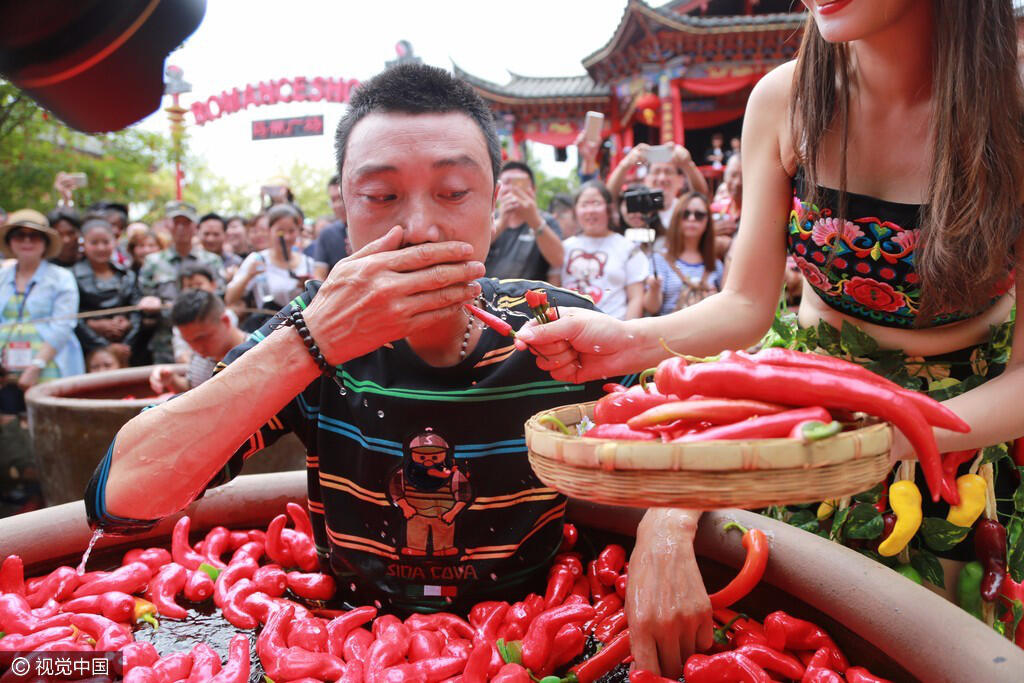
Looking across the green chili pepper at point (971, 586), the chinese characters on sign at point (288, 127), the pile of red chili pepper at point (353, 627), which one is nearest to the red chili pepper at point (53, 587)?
the pile of red chili pepper at point (353, 627)

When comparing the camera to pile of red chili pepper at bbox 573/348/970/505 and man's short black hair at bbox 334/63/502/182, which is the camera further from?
pile of red chili pepper at bbox 573/348/970/505

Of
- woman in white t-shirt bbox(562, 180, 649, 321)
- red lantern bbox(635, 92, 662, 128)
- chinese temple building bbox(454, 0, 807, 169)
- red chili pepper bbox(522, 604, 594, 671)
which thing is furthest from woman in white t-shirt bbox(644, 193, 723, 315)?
red lantern bbox(635, 92, 662, 128)

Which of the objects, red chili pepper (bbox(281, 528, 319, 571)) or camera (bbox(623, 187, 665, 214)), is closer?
red chili pepper (bbox(281, 528, 319, 571))

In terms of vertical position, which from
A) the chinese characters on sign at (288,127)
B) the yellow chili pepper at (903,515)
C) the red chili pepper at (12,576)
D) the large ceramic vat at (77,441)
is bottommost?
the large ceramic vat at (77,441)

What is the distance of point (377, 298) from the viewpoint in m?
1.51

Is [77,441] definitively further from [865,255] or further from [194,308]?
[865,255]

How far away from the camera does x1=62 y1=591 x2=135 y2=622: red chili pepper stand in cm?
199

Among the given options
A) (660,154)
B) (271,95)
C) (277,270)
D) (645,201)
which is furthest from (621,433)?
(271,95)

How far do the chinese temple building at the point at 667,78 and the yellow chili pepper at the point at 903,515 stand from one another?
39.4ft

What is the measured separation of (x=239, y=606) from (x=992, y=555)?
1.95 meters

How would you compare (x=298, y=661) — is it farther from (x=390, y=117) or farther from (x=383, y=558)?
Answer: (x=390, y=117)

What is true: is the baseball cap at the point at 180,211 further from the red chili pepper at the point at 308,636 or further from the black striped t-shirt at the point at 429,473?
the red chili pepper at the point at 308,636

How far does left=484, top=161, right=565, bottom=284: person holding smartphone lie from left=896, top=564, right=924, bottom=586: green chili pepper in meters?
3.44

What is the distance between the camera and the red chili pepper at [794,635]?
5.67 ft
